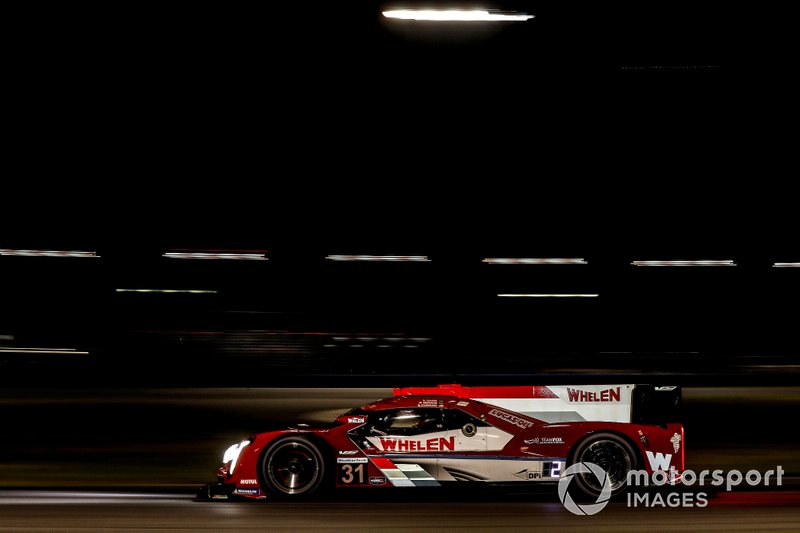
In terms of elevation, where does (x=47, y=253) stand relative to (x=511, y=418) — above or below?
above

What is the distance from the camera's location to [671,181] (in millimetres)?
20656

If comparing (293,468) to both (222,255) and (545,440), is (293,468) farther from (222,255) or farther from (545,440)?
(222,255)

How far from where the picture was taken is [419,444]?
7559mm

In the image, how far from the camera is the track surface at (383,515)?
20.3 feet

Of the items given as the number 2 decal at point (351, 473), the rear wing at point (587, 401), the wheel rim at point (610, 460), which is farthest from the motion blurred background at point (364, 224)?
the wheel rim at point (610, 460)

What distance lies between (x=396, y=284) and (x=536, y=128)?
10.5m

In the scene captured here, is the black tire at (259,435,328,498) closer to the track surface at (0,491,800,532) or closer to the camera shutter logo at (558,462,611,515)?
the track surface at (0,491,800,532)

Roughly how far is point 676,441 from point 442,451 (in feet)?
7.47

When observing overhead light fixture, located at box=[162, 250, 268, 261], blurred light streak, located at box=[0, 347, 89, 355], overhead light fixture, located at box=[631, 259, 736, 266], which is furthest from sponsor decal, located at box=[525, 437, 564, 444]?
overhead light fixture, located at box=[631, 259, 736, 266]

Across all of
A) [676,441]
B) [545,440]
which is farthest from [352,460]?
[676,441]

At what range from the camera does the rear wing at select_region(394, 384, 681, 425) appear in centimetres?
781

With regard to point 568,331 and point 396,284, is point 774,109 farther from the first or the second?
point 396,284

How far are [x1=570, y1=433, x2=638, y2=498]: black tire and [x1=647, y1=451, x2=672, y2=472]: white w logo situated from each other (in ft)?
0.46

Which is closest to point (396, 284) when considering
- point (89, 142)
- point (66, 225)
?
point (66, 225)
